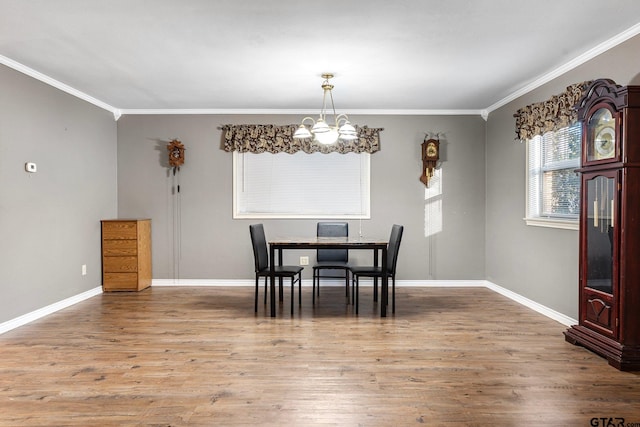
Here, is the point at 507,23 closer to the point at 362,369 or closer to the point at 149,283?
the point at 362,369

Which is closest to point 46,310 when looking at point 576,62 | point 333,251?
point 333,251

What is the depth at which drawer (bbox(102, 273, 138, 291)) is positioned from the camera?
17.4 feet

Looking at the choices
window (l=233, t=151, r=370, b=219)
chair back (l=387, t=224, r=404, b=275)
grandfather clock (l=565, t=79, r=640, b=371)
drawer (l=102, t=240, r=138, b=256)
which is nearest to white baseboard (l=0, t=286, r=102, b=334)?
drawer (l=102, t=240, r=138, b=256)

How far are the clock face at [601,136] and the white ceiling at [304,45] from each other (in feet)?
2.15

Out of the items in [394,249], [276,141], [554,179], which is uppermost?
[276,141]

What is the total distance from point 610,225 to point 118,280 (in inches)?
206

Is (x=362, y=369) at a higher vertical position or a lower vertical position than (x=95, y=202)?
lower

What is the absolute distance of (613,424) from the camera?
2.09 meters

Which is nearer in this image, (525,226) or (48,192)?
(48,192)

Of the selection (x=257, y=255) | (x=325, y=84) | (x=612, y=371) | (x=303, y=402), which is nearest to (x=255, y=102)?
(x=325, y=84)

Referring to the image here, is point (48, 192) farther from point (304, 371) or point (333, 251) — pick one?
point (304, 371)

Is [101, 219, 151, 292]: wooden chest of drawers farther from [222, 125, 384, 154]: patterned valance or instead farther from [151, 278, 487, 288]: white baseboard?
[222, 125, 384, 154]: patterned valance

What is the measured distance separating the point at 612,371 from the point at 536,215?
2103mm

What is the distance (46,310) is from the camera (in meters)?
4.24
